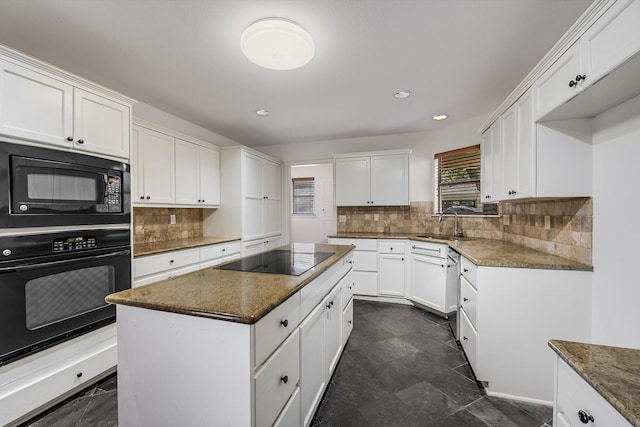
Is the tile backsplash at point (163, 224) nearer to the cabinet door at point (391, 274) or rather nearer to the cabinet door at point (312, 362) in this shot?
the cabinet door at point (312, 362)

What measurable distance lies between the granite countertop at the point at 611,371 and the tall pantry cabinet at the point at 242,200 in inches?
130

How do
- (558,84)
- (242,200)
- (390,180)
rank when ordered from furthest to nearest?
(390,180)
(242,200)
(558,84)

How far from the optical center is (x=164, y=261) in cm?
247

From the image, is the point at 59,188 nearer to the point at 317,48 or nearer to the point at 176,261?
the point at 176,261

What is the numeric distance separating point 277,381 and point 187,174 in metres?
2.70

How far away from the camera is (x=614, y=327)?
1450 millimetres

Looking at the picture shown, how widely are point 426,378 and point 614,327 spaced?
1161 mm

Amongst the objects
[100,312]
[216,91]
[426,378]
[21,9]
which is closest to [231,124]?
[216,91]

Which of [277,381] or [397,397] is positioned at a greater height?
[277,381]

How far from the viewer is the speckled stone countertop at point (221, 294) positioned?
95 centimetres

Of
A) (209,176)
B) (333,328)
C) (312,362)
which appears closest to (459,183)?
(333,328)

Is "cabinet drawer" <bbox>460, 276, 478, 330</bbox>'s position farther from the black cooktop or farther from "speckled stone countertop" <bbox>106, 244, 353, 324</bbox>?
"speckled stone countertop" <bbox>106, 244, 353, 324</bbox>

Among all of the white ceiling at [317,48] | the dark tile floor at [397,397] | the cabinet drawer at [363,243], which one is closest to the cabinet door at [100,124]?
the white ceiling at [317,48]

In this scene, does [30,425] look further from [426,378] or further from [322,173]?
[322,173]
